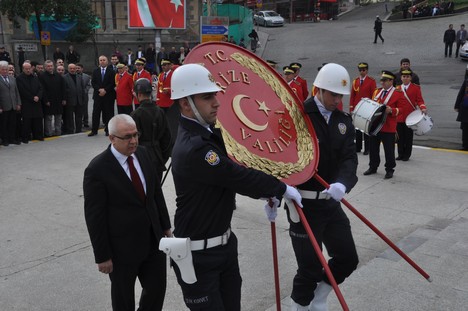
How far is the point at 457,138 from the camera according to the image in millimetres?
12977

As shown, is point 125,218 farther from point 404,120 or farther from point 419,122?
point 404,120

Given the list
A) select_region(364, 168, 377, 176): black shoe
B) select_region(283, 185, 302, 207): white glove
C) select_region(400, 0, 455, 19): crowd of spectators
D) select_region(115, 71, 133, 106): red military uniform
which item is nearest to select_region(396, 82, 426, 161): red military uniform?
select_region(364, 168, 377, 176): black shoe

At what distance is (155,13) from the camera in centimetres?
2492

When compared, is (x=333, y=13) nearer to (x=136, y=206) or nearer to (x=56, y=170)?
(x=56, y=170)

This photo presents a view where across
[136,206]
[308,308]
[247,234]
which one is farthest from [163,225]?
[247,234]

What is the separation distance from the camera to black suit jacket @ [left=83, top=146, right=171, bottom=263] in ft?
12.7

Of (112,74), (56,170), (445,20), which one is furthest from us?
(445,20)

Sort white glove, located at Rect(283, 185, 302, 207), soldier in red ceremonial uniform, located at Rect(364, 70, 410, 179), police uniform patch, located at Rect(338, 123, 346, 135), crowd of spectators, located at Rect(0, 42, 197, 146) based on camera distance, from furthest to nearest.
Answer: crowd of spectators, located at Rect(0, 42, 197, 146) < soldier in red ceremonial uniform, located at Rect(364, 70, 410, 179) < police uniform patch, located at Rect(338, 123, 346, 135) < white glove, located at Rect(283, 185, 302, 207)

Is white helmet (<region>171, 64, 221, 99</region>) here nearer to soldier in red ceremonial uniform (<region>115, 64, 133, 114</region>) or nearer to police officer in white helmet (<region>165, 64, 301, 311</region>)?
police officer in white helmet (<region>165, 64, 301, 311</region>)

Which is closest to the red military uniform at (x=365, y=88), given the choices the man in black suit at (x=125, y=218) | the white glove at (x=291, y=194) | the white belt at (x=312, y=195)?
the white belt at (x=312, y=195)

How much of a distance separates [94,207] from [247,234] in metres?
3.20

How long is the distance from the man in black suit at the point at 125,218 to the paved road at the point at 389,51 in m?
10.0

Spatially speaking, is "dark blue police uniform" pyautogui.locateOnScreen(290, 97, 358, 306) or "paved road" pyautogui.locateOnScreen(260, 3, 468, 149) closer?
"dark blue police uniform" pyautogui.locateOnScreen(290, 97, 358, 306)

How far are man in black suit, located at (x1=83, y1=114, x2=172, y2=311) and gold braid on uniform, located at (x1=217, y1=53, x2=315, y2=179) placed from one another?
96cm
